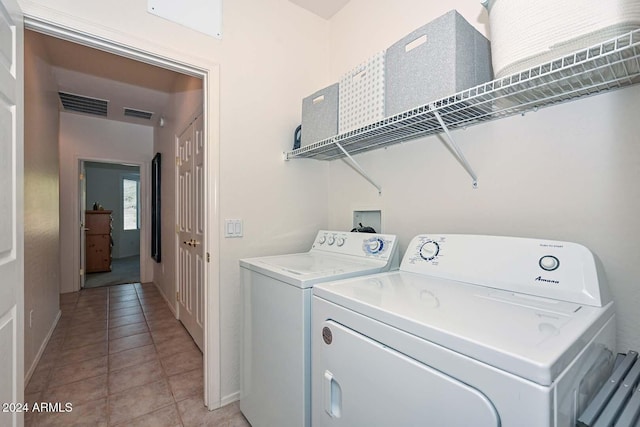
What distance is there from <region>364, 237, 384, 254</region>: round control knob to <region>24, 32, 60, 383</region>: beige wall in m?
2.31

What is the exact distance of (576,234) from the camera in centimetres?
106

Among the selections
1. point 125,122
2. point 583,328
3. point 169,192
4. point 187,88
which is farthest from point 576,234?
point 125,122

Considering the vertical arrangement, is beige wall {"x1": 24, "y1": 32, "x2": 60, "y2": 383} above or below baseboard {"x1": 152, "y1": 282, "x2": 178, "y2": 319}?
above

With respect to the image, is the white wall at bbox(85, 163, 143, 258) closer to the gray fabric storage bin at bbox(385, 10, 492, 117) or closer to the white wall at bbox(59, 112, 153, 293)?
the white wall at bbox(59, 112, 153, 293)

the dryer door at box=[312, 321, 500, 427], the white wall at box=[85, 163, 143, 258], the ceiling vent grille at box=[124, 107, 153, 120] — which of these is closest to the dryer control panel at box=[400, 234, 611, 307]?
the dryer door at box=[312, 321, 500, 427]

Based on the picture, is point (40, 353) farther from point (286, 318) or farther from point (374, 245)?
point (374, 245)

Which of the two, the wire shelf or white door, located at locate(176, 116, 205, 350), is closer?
the wire shelf

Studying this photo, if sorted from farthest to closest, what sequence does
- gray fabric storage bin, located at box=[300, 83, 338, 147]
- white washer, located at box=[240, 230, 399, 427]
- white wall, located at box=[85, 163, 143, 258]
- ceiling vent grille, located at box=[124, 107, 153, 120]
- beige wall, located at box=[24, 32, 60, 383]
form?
white wall, located at box=[85, 163, 143, 258] < ceiling vent grille, located at box=[124, 107, 153, 120] < beige wall, located at box=[24, 32, 60, 383] < gray fabric storage bin, located at box=[300, 83, 338, 147] < white washer, located at box=[240, 230, 399, 427]

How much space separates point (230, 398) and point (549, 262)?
1830 mm

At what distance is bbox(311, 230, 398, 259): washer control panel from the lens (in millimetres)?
1509

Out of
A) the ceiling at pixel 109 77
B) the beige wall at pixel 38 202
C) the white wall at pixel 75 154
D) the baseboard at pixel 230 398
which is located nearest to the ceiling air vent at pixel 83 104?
the ceiling at pixel 109 77

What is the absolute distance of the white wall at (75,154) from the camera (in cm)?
419

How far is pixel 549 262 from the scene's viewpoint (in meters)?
0.95

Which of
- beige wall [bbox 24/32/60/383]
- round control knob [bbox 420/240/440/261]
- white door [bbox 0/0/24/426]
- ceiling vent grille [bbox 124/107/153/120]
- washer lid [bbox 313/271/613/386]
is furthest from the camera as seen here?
ceiling vent grille [bbox 124/107/153/120]
